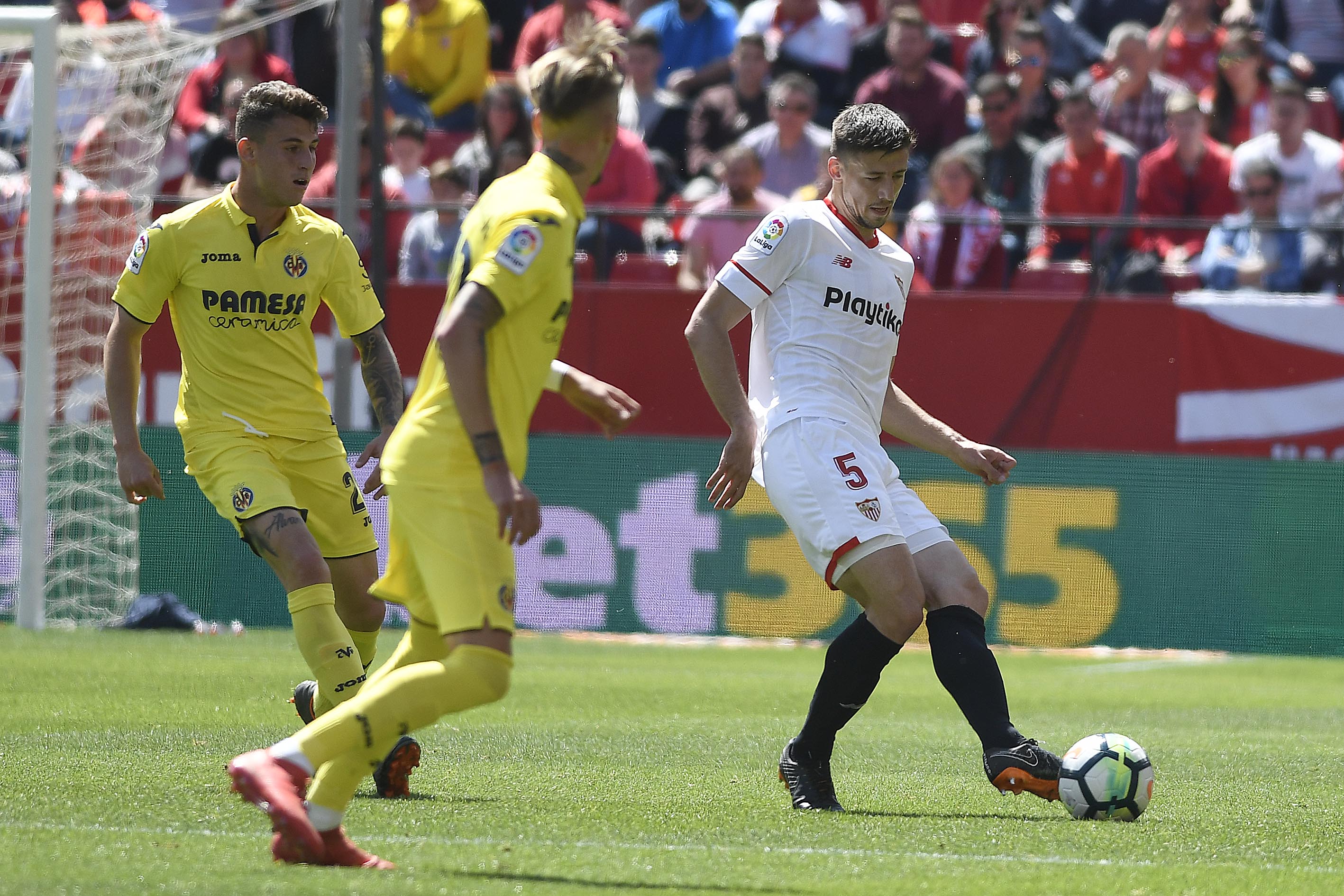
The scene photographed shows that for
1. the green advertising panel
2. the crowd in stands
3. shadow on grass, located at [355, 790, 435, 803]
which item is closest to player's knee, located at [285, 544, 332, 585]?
shadow on grass, located at [355, 790, 435, 803]

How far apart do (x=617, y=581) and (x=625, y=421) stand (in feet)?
29.2

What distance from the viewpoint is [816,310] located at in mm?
6219

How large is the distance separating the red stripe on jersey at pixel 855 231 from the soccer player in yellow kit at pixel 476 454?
1.67 meters

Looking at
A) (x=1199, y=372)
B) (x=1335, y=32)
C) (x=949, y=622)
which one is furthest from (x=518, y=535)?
(x=1335, y=32)

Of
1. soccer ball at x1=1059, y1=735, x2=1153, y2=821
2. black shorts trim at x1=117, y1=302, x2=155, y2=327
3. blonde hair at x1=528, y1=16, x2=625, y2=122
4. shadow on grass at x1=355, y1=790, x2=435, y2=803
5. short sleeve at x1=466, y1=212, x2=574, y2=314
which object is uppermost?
blonde hair at x1=528, y1=16, x2=625, y2=122

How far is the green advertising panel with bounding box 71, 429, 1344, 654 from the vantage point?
13125mm

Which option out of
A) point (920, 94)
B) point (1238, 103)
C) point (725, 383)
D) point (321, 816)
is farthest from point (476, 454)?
point (1238, 103)

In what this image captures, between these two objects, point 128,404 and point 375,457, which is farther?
point 375,457

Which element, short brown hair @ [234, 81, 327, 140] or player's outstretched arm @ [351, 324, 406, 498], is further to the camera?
player's outstretched arm @ [351, 324, 406, 498]

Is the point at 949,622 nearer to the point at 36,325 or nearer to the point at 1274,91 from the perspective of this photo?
the point at 36,325

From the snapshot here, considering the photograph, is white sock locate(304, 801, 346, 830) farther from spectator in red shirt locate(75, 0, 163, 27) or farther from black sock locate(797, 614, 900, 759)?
spectator in red shirt locate(75, 0, 163, 27)

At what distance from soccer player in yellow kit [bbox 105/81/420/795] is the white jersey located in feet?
4.60

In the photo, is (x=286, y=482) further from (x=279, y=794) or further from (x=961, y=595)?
(x=961, y=595)

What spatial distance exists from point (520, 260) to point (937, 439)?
2.51m
